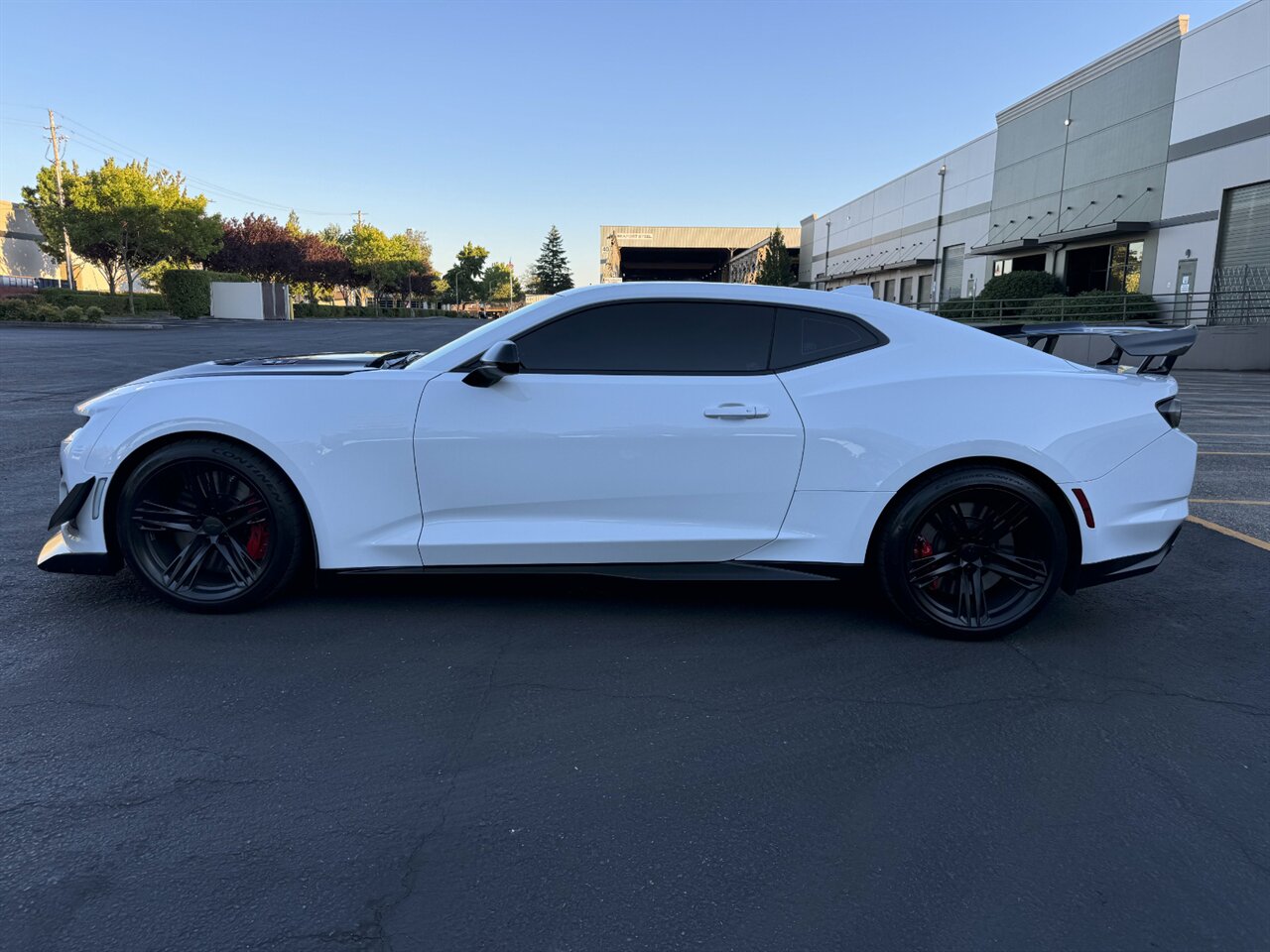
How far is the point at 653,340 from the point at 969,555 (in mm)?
1679

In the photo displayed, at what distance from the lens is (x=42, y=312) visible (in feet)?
113

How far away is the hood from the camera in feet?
12.5

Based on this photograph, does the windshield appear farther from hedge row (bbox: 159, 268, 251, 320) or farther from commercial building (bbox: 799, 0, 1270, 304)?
hedge row (bbox: 159, 268, 251, 320)

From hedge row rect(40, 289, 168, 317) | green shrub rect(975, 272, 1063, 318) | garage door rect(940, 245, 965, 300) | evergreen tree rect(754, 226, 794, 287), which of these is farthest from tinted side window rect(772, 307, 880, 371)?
evergreen tree rect(754, 226, 794, 287)

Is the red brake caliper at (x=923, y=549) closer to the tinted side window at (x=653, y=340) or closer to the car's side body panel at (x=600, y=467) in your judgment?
the car's side body panel at (x=600, y=467)

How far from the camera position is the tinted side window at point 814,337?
3693 millimetres

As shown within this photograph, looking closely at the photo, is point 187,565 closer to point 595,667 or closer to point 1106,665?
point 595,667

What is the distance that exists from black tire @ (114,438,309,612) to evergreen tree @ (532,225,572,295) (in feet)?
431

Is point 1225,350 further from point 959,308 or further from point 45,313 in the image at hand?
point 45,313

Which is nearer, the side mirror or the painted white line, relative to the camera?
the side mirror

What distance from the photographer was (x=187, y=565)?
3.72 metres

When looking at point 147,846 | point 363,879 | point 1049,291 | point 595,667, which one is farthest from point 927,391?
point 1049,291

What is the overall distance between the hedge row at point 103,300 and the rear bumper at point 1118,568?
148 ft

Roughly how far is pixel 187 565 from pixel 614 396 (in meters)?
2.04
